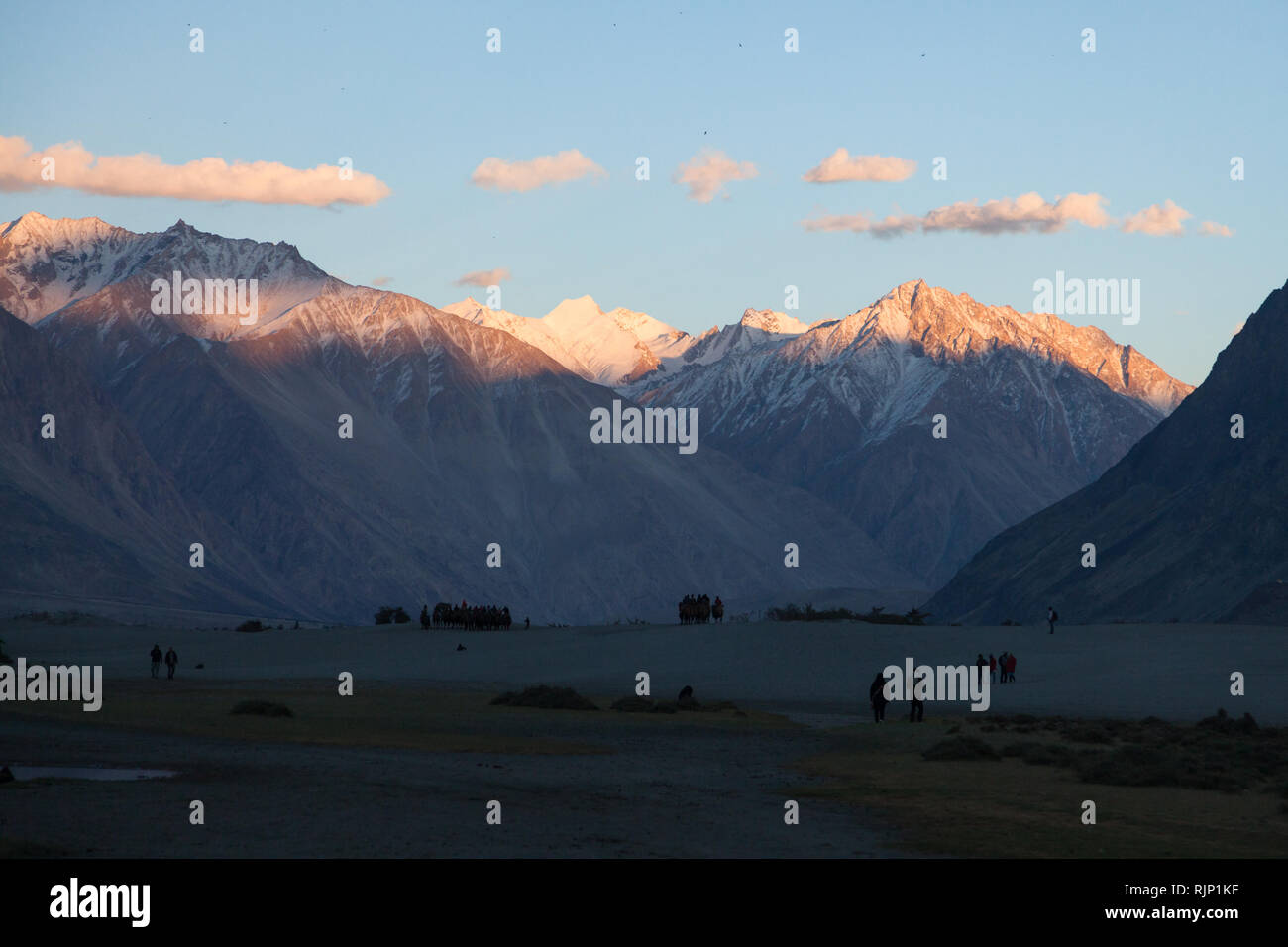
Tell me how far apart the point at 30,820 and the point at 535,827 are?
6573 mm

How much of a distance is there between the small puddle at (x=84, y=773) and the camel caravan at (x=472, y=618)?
55.1 metres

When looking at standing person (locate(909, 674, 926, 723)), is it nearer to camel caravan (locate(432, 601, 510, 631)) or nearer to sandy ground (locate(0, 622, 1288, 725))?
sandy ground (locate(0, 622, 1288, 725))

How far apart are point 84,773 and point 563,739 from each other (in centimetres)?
1254

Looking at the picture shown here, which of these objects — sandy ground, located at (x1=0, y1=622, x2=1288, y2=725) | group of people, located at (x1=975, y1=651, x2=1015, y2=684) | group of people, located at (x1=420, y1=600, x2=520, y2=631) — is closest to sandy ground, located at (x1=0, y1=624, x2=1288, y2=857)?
sandy ground, located at (x1=0, y1=622, x2=1288, y2=725)

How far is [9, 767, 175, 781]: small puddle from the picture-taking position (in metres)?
28.6

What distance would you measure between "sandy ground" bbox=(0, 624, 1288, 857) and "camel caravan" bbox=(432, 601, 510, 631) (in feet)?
19.1

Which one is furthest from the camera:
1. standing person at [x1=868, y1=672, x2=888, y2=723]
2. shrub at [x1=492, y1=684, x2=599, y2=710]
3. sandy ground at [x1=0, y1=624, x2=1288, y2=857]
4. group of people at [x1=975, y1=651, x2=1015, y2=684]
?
group of people at [x1=975, y1=651, x2=1015, y2=684]

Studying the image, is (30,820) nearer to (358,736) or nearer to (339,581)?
(358,736)

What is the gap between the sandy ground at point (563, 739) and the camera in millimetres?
22641

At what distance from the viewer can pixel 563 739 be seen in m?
39.5

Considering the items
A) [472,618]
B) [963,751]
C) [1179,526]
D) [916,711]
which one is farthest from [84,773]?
[1179,526]

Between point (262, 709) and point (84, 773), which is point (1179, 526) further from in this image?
point (84, 773)
